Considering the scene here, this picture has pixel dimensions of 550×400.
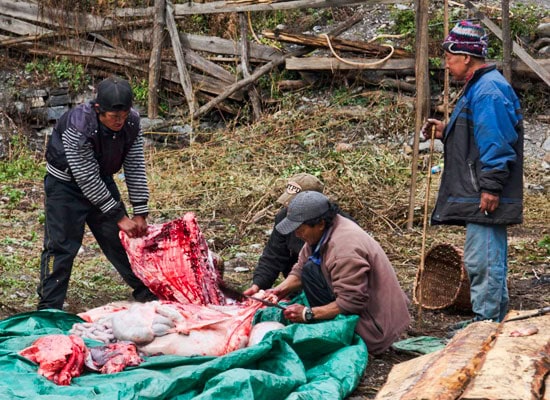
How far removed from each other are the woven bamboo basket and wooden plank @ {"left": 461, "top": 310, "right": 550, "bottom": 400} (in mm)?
2204

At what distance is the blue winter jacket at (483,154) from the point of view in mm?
5523

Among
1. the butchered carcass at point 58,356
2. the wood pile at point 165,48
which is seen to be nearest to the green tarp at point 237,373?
the butchered carcass at point 58,356

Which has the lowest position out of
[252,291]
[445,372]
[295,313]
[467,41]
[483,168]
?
[252,291]

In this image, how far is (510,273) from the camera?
7.53m

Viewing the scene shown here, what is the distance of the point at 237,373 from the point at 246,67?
29.0ft

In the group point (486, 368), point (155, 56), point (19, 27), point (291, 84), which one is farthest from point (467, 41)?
point (19, 27)

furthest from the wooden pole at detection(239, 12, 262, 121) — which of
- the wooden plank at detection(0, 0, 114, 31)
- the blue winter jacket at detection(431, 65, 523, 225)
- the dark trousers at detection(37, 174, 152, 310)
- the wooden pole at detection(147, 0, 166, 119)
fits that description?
the blue winter jacket at detection(431, 65, 523, 225)

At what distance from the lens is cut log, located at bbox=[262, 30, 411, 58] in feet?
39.9

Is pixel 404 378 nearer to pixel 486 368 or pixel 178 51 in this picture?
pixel 486 368

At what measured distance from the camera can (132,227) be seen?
6375 mm

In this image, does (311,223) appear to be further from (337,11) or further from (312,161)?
(337,11)

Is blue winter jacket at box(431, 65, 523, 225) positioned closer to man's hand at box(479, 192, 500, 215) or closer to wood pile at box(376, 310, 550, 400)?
man's hand at box(479, 192, 500, 215)

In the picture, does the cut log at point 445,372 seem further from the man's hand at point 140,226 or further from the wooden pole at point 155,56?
the wooden pole at point 155,56

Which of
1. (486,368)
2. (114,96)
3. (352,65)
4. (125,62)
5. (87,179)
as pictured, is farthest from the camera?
(125,62)
